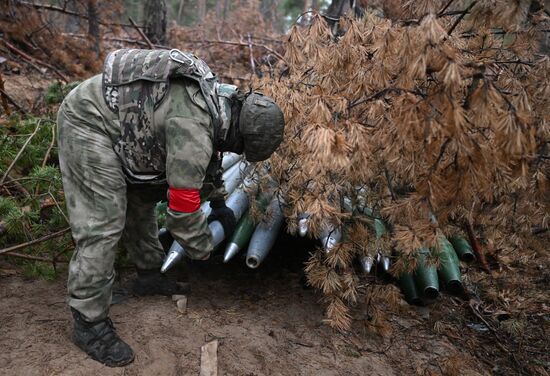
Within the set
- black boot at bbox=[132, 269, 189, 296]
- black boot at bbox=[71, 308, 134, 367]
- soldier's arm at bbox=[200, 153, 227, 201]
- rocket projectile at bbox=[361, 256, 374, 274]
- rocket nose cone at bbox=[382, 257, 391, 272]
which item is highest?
soldier's arm at bbox=[200, 153, 227, 201]

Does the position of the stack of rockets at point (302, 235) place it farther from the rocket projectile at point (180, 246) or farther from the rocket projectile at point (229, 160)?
the rocket projectile at point (229, 160)

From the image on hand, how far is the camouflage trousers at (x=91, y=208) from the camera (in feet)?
8.23

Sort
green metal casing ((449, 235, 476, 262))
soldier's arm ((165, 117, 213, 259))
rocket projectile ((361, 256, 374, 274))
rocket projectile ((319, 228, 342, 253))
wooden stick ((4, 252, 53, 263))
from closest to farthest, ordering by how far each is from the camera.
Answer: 1. soldier's arm ((165, 117, 213, 259))
2. rocket projectile ((319, 228, 342, 253))
3. rocket projectile ((361, 256, 374, 274))
4. wooden stick ((4, 252, 53, 263))
5. green metal casing ((449, 235, 476, 262))

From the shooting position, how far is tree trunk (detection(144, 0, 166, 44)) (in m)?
7.57

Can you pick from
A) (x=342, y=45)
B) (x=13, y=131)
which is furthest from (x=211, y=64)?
(x=342, y=45)

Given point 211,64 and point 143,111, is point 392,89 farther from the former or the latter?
point 211,64

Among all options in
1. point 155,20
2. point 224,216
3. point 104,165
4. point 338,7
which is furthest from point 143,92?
point 338,7

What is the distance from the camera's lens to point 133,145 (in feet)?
8.39

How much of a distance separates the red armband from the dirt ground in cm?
92

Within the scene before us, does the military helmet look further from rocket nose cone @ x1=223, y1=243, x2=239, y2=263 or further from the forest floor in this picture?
the forest floor

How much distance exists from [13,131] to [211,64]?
4.37m

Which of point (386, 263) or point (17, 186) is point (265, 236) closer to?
point (386, 263)

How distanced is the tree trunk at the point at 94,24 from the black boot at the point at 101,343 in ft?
16.7

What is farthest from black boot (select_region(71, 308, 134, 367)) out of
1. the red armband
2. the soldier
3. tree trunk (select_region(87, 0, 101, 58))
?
tree trunk (select_region(87, 0, 101, 58))
